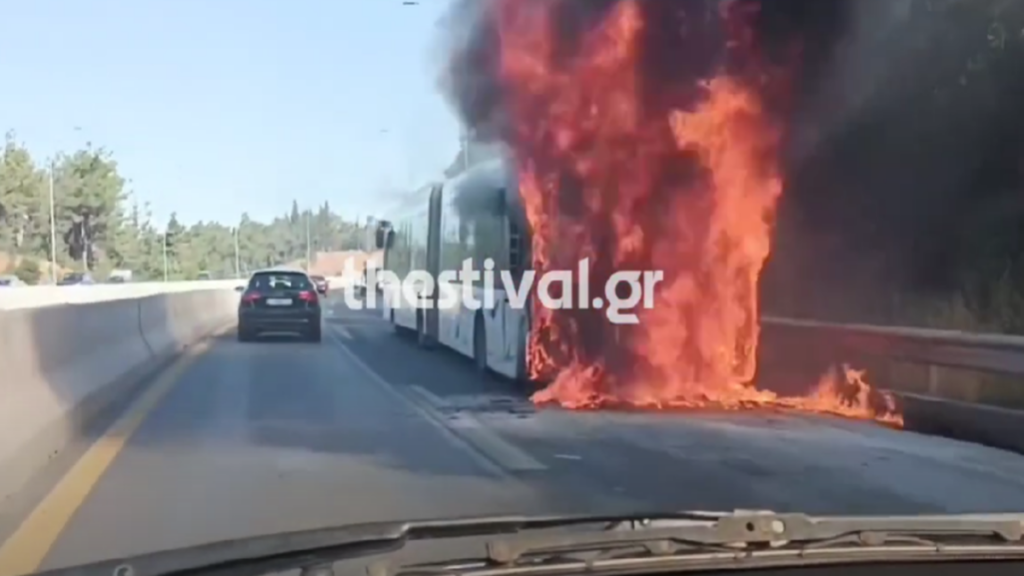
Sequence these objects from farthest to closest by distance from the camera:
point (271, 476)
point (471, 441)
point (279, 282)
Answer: point (279, 282), point (471, 441), point (271, 476)

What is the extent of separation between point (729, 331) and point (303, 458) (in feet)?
22.1

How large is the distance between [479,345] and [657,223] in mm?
5104

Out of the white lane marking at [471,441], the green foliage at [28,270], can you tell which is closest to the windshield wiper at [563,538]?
the white lane marking at [471,441]

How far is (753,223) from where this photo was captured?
17266 mm

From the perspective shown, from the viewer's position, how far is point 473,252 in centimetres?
2153

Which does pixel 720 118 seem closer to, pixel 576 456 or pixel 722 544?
pixel 576 456

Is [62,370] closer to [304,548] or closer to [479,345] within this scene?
[479,345]

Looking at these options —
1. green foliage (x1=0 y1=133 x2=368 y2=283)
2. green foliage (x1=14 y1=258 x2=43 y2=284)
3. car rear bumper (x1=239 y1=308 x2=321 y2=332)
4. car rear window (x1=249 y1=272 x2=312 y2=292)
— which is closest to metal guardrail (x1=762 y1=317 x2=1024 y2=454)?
car rear bumper (x1=239 y1=308 x2=321 y2=332)

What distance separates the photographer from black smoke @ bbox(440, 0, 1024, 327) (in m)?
16.9

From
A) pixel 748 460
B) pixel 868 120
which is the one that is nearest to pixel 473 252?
pixel 868 120

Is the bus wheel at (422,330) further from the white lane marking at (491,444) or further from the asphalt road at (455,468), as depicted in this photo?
the white lane marking at (491,444)

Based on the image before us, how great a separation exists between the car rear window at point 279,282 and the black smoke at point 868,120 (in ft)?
39.1

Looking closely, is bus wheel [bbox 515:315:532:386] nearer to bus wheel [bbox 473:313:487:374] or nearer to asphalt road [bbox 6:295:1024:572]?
asphalt road [bbox 6:295:1024:572]

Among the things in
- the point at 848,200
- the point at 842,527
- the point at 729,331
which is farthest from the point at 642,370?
the point at 842,527
